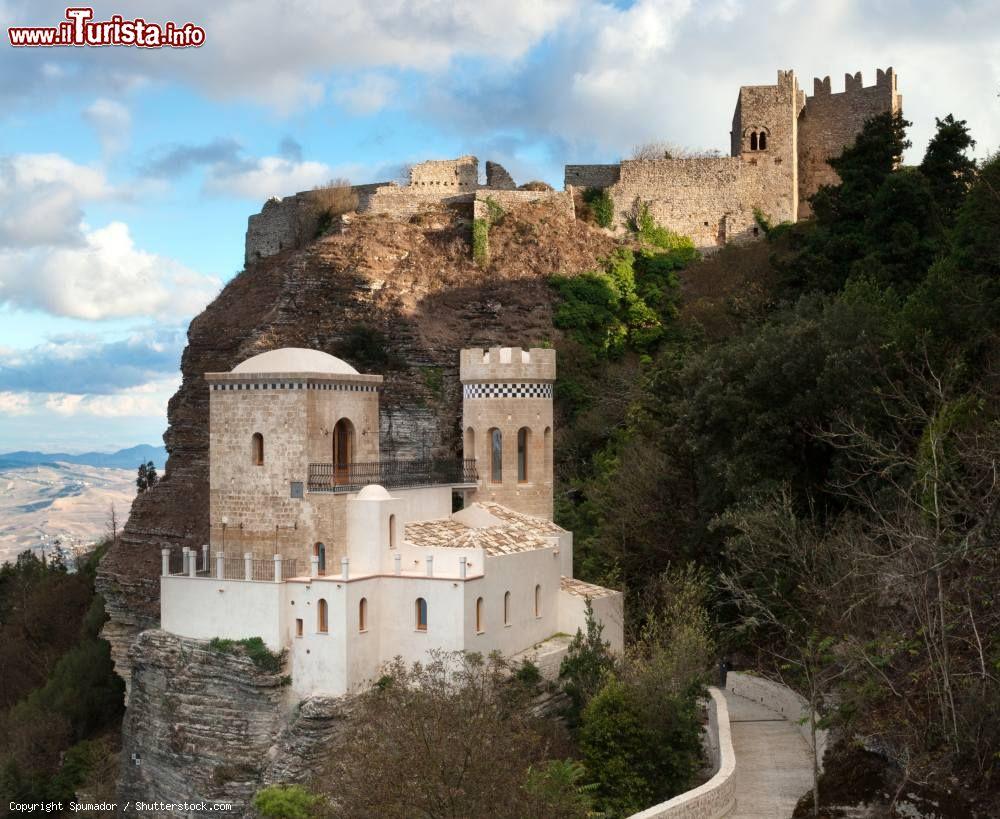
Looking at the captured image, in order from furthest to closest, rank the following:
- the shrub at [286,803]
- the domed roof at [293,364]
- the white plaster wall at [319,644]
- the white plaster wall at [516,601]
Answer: the domed roof at [293,364] < the white plaster wall at [516,601] < the white plaster wall at [319,644] < the shrub at [286,803]

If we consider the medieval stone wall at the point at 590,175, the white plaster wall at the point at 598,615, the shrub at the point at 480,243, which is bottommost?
the white plaster wall at the point at 598,615

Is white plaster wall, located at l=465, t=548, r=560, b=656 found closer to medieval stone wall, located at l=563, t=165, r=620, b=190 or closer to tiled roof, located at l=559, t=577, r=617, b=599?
tiled roof, located at l=559, t=577, r=617, b=599

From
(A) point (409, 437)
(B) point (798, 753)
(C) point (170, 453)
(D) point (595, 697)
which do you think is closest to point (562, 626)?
(D) point (595, 697)

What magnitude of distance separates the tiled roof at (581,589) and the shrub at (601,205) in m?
23.7

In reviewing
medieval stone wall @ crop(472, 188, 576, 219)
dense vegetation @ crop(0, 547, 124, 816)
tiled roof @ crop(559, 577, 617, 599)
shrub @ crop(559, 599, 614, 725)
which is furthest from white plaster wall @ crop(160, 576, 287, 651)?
medieval stone wall @ crop(472, 188, 576, 219)

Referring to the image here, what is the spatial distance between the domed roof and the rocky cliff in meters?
14.5

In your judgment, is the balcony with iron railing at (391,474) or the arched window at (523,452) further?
the arched window at (523,452)

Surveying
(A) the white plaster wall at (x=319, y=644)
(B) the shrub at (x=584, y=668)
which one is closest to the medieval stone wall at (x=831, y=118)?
(B) the shrub at (x=584, y=668)

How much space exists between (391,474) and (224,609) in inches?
175

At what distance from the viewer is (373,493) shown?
22.5 meters

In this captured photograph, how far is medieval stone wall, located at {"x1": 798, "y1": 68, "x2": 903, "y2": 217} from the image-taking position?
1812 inches

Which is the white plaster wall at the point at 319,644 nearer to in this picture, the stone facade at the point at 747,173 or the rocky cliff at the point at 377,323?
the rocky cliff at the point at 377,323

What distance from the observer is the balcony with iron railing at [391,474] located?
22.5 metres

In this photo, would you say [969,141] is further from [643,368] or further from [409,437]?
[409,437]
